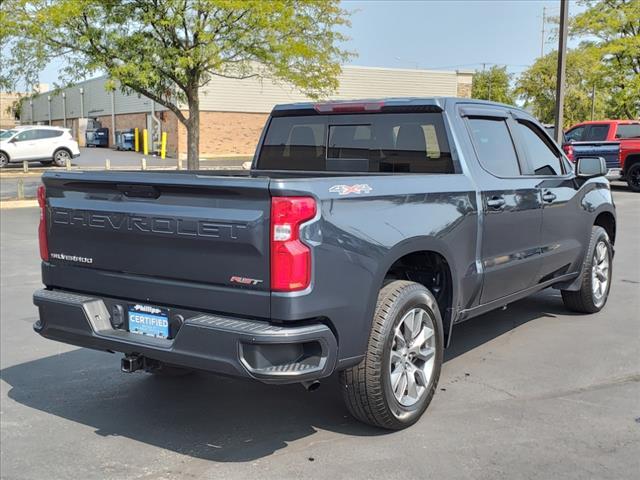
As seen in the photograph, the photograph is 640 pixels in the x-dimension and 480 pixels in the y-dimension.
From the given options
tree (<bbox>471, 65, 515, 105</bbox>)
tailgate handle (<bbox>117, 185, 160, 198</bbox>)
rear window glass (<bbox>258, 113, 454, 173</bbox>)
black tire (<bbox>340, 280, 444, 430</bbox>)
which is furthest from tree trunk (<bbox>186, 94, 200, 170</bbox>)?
tree (<bbox>471, 65, 515, 105</bbox>)

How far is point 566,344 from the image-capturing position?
5.87 m

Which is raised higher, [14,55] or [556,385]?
[14,55]

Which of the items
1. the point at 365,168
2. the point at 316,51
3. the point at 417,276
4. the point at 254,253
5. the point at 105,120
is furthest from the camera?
the point at 105,120

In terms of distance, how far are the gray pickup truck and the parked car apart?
607 inches

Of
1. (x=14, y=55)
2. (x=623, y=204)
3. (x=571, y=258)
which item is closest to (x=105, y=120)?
(x=14, y=55)

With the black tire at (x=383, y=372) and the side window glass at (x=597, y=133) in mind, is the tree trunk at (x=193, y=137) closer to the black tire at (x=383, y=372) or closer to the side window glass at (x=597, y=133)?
the side window glass at (x=597, y=133)

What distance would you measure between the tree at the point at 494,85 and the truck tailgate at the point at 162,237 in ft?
208

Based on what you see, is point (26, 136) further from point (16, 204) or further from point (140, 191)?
point (140, 191)

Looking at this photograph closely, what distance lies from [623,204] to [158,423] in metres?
15.7

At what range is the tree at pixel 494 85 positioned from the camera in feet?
211

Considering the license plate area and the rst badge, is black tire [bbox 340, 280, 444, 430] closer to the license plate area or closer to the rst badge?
the rst badge

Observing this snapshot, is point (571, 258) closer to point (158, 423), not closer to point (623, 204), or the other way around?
point (158, 423)

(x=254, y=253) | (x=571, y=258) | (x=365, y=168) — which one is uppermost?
(x=365, y=168)

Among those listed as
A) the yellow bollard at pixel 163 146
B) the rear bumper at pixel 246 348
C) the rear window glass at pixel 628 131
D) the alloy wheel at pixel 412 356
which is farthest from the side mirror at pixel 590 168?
the yellow bollard at pixel 163 146
